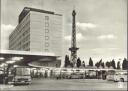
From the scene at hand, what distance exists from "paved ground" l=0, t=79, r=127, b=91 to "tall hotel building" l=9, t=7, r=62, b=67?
569 millimetres

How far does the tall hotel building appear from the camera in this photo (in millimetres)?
5297

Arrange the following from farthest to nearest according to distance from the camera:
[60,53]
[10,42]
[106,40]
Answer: [106,40]
[60,53]
[10,42]

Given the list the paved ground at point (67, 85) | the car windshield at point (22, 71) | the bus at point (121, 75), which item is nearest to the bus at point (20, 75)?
the car windshield at point (22, 71)

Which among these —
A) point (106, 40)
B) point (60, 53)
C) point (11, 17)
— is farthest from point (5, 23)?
point (106, 40)

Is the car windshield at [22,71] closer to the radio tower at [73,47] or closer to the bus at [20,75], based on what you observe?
the bus at [20,75]

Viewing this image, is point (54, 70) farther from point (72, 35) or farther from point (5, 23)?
point (5, 23)

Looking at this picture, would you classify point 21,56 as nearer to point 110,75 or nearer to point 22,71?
point 22,71

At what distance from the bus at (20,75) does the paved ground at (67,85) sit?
→ 11cm

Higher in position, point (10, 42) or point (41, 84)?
point (10, 42)

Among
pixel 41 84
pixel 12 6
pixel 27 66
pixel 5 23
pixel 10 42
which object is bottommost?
pixel 41 84

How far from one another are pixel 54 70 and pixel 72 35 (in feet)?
2.61

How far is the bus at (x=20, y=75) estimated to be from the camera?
5.35 m

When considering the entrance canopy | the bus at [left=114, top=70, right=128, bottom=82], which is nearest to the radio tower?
the entrance canopy

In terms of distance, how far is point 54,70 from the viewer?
5422 mm
